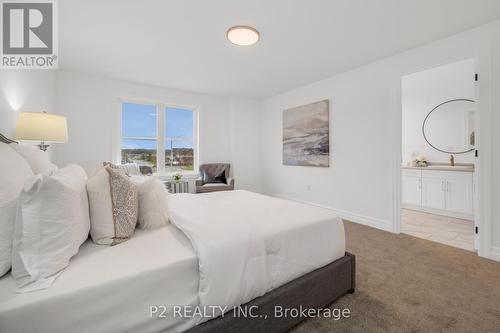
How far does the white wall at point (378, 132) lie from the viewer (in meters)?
2.37

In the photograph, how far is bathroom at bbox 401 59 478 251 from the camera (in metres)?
3.74

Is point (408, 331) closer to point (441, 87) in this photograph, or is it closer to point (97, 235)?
point (97, 235)

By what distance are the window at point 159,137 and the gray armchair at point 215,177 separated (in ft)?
1.50

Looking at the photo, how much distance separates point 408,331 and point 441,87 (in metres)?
5.03

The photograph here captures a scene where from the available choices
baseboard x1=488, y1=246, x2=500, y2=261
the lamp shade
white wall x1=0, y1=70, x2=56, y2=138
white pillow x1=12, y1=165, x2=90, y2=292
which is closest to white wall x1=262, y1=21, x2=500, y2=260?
baseboard x1=488, y1=246, x2=500, y2=261

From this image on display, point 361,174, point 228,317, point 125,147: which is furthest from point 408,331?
point 125,147

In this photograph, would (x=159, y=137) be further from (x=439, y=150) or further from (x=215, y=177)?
(x=439, y=150)

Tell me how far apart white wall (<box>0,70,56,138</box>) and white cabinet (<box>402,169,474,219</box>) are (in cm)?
632

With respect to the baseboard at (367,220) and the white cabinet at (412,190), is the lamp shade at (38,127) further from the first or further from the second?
the white cabinet at (412,190)

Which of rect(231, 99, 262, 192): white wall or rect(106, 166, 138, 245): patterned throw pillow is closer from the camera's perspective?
rect(106, 166, 138, 245): patterned throw pillow

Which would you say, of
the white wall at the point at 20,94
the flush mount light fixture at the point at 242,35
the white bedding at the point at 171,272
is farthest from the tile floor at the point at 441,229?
the white wall at the point at 20,94

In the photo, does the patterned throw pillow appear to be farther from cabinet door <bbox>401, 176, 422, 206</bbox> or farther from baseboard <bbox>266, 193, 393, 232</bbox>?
cabinet door <bbox>401, 176, 422, 206</bbox>

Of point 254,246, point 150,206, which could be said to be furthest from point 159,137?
point 254,246

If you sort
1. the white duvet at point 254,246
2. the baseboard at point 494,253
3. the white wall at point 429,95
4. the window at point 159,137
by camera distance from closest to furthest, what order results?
the white duvet at point 254,246
the baseboard at point 494,253
the white wall at point 429,95
the window at point 159,137
